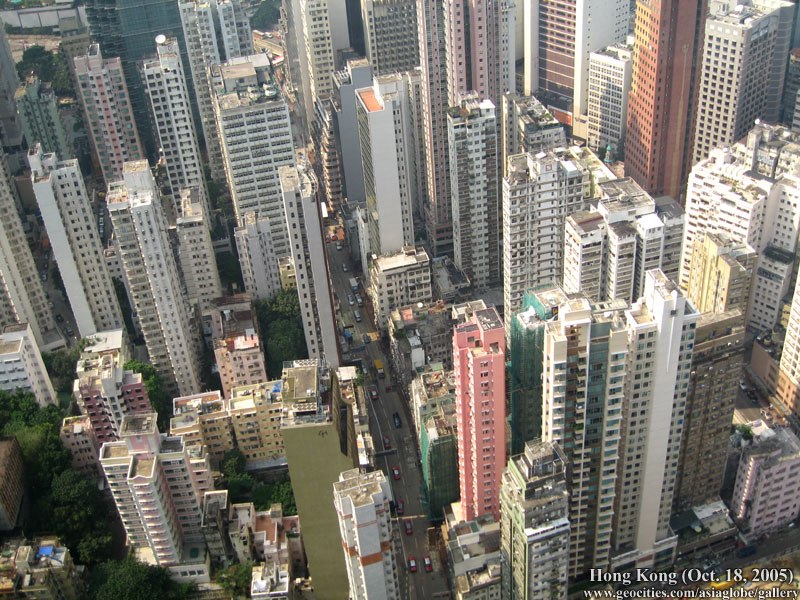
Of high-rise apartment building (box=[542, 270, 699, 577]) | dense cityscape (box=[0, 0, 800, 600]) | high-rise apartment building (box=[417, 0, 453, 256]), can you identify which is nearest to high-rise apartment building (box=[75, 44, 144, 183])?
dense cityscape (box=[0, 0, 800, 600])

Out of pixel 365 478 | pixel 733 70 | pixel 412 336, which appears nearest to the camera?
pixel 365 478

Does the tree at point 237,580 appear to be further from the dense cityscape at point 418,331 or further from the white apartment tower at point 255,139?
the white apartment tower at point 255,139

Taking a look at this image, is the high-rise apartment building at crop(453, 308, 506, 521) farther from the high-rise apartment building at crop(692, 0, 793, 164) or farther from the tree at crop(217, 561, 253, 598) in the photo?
the high-rise apartment building at crop(692, 0, 793, 164)

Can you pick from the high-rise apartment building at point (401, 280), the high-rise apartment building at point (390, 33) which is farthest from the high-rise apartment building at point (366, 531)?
the high-rise apartment building at point (390, 33)

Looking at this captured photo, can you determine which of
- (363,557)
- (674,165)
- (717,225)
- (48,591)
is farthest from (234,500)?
(674,165)

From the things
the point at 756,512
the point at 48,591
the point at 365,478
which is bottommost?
the point at 756,512

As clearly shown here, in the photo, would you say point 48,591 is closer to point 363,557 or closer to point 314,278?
point 363,557
